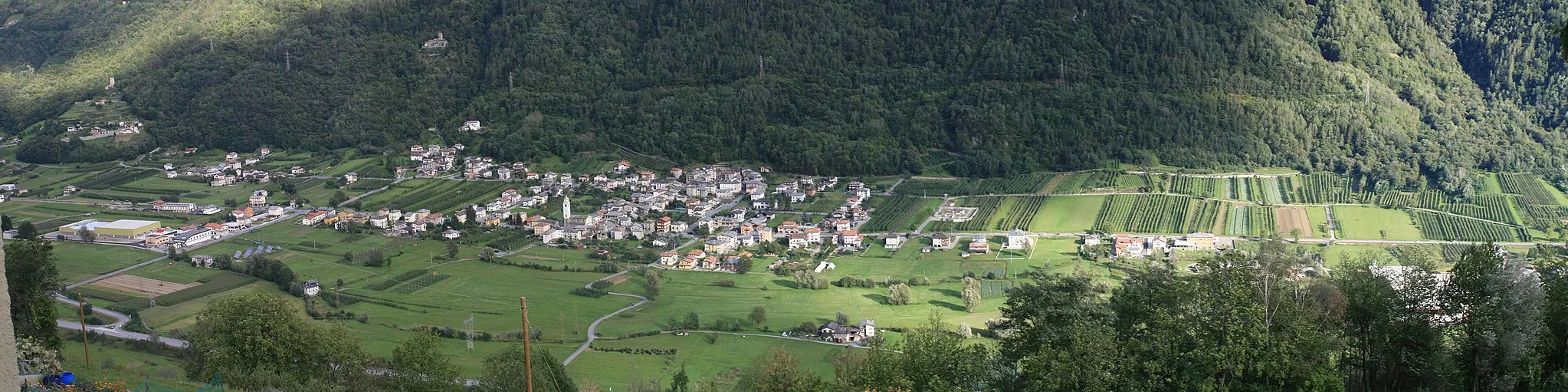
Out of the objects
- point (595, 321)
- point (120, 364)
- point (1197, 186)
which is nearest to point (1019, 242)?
point (1197, 186)

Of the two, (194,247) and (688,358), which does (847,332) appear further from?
(194,247)

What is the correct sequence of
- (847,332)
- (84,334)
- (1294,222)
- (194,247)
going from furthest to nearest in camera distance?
(1294,222) < (194,247) < (847,332) < (84,334)

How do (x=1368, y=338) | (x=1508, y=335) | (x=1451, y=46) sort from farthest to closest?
(x=1451, y=46)
(x=1368, y=338)
(x=1508, y=335)

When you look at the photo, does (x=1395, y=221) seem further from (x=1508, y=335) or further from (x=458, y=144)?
(x=458, y=144)

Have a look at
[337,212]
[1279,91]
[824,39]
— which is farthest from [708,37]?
[1279,91]

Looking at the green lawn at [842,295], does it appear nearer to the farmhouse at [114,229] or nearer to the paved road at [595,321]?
the paved road at [595,321]

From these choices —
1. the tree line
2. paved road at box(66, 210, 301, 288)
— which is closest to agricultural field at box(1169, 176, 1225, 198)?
the tree line

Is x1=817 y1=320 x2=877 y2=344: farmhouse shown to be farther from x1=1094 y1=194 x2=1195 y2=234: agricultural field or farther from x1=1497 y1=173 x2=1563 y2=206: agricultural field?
x1=1497 y1=173 x2=1563 y2=206: agricultural field
